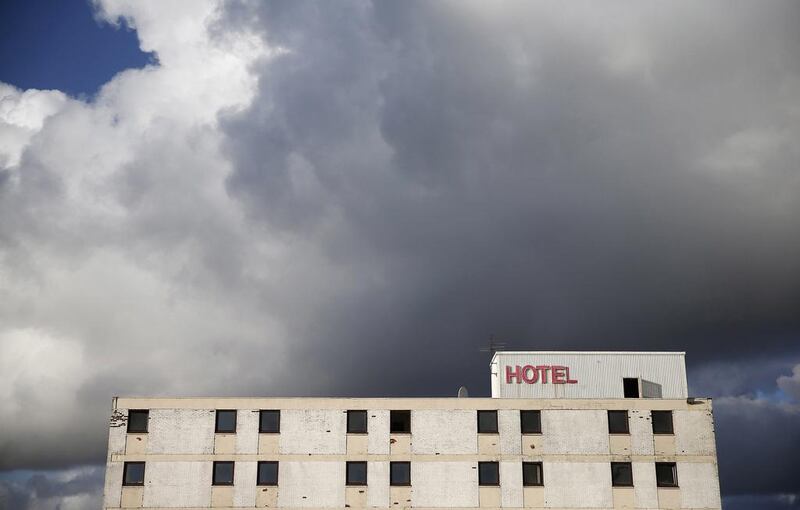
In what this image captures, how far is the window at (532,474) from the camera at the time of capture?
6481 centimetres

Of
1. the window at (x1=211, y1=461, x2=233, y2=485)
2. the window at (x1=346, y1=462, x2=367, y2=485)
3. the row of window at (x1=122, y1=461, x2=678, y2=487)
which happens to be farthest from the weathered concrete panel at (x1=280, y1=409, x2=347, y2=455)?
the window at (x1=211, y1=461, x2=233, y2=485)

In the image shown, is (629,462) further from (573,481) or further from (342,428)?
(342,428)

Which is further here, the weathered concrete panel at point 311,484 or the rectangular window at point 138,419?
the rectangular window at point 138,419

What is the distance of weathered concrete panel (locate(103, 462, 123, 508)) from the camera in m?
64.5

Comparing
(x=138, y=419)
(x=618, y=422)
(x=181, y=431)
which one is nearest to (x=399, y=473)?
(x=181, y=431)

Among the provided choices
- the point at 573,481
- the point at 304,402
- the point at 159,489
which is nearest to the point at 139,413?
the point at 159,489

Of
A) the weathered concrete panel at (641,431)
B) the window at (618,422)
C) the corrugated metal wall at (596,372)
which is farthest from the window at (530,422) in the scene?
the weathered concrete panel at (641,431)

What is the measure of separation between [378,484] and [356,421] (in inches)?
186

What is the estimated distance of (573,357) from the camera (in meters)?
68.2

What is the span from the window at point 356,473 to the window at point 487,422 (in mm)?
8728

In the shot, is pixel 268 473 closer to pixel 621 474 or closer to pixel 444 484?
pixel 444 484

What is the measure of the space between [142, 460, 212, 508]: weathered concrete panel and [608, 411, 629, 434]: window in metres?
28.9

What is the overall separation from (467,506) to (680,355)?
2010 centimetres

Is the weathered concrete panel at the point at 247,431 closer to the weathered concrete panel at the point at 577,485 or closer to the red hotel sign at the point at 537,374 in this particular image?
the red hotel sign at the point at 537,374
